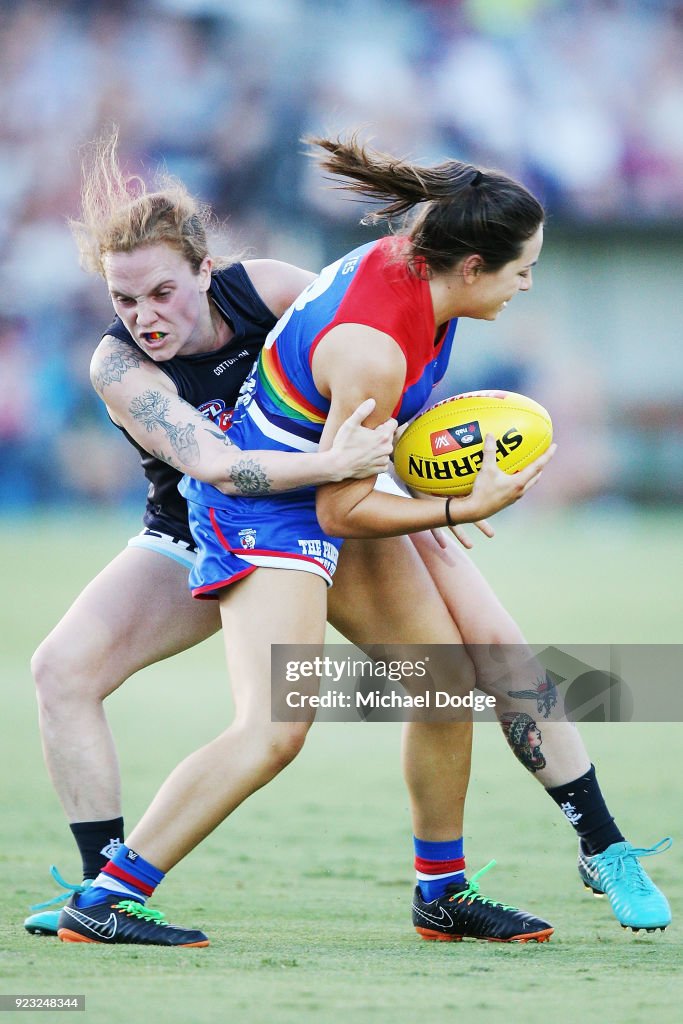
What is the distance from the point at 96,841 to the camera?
167 inches

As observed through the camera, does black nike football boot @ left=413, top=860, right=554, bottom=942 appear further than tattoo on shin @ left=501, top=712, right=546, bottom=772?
No

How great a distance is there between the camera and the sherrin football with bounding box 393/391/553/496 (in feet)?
13.5

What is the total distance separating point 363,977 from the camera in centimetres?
338

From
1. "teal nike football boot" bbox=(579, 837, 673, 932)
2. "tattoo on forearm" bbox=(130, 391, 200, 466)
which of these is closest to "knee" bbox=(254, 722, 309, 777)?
"tattoo on forearm" bbox=(130, 391, 200, 466)

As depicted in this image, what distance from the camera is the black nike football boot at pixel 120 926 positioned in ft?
12.4

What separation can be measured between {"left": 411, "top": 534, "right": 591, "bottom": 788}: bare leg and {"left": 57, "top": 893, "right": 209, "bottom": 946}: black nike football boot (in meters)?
1.16

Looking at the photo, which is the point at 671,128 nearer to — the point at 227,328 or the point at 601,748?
the point at 601,748

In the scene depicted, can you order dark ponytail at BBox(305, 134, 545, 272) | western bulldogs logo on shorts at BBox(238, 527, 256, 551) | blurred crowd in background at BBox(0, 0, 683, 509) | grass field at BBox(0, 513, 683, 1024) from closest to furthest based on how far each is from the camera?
grass field at BBox(0, 513, 683, 1024), dark ponytail at BBox(305, 134, 545, 272), western bulldogs logo on shorts at BBox(238, 527, 256, 551), blurred crowd in background at BBox(0, 0, 683, 509)

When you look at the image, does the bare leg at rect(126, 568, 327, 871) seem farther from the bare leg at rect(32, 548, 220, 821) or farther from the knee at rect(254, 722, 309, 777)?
the bare leg at rect(32, 548, 220, 821)

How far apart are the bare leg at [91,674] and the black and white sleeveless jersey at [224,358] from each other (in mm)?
280

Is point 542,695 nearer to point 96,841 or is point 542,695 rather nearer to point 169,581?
point 169,581

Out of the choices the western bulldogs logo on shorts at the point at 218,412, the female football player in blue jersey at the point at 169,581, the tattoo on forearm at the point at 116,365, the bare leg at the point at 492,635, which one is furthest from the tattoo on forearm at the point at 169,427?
Answer: the bare leg at the point at 492,635

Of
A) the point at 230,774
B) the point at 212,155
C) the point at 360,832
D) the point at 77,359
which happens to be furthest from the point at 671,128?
the point at 230,774

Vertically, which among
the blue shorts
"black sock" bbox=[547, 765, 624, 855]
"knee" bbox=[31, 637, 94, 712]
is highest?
the blue shorts
